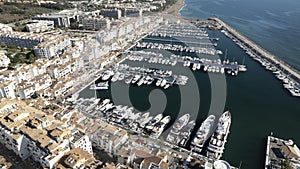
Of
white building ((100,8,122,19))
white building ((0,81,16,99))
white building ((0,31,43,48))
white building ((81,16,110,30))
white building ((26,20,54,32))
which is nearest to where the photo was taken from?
white building ((0,81,16,99))

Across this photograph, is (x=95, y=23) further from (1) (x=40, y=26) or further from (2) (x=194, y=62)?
(2) (x=194, y=62)

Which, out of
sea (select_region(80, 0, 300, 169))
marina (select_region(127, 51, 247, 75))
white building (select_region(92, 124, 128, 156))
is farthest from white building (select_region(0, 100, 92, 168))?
marina (select_region(127, 51, 247, 75))

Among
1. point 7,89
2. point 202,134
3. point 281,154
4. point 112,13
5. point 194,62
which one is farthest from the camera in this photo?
point 112,13

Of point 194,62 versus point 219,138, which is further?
point 194,62

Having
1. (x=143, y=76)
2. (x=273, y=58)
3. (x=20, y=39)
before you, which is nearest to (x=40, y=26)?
(x=20, y=39)

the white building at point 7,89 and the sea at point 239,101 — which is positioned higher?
the white building at point 7,89

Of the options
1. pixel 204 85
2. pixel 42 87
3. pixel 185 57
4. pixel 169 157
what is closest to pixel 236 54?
pixel 185 57

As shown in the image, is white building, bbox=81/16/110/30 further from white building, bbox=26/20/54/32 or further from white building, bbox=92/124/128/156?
white building, bbox=92/124/128/156

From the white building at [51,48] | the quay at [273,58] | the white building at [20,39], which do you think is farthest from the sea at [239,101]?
the white building at [20,39]

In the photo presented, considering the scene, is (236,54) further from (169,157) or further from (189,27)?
(169,157)

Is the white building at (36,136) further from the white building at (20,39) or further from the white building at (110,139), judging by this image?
the white building at (20,39)

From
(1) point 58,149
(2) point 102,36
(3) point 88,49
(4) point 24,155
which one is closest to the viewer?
(1) point 58,149
